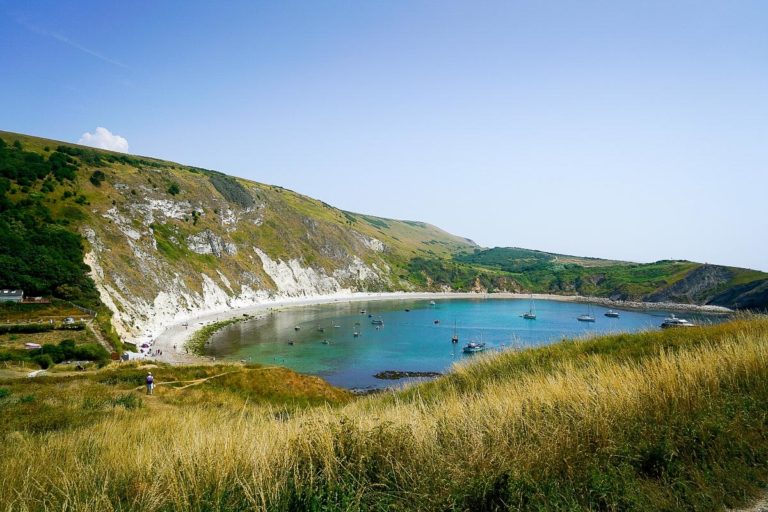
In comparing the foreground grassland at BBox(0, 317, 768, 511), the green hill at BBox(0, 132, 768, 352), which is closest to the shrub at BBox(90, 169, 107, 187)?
the green hill at BBox(0, 132, 768, 352)

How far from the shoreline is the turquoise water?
4954mm

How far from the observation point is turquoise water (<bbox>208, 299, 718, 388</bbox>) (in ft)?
194

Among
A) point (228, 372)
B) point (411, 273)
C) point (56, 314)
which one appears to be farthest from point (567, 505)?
point (411, 273)

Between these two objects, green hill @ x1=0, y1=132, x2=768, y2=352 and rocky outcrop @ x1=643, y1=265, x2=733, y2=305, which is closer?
green hill @ x1=0, y1=132, x2=768, y2=352

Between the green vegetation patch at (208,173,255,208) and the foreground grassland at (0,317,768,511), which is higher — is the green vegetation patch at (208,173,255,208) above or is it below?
above

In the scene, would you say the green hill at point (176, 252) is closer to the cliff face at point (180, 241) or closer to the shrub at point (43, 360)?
the cliff face at point (180, 241)

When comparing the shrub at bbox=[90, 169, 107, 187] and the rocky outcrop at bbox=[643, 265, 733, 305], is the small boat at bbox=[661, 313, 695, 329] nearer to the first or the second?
the rocky outcrop at bbox=[643, 265, 733, 305]

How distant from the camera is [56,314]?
48.6m

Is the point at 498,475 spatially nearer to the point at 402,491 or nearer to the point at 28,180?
the point at 402,491

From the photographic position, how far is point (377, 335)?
279ft

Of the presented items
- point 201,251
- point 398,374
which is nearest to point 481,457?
point 398,374

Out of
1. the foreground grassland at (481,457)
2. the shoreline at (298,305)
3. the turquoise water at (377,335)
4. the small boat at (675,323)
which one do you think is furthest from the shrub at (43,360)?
the small boat at (675,323)

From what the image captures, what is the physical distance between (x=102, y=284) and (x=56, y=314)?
63.0 ft

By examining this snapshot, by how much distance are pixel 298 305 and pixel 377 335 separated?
4646 cm
